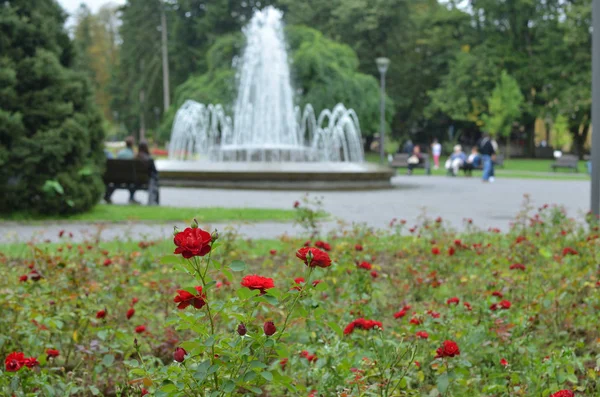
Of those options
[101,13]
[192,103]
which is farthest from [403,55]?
[101,13]

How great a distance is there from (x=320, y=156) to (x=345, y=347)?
79.5 ft

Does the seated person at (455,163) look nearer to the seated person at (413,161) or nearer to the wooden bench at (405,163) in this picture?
the wooden bench at (405,163)

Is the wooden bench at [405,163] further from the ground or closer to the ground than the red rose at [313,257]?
closer to the ground

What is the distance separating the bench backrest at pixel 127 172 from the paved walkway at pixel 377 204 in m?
0.69

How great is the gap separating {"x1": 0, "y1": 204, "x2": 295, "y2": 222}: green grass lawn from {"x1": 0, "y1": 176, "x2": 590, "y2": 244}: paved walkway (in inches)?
20.6

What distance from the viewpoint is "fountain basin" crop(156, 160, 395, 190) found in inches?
730

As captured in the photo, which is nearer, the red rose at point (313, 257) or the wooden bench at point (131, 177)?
the red rose at point (313, 257)

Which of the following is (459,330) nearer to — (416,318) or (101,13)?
(416,318)

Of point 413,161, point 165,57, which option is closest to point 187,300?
point 413,161

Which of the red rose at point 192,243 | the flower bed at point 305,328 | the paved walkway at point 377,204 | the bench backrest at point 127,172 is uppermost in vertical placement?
the red rose at point 192,243

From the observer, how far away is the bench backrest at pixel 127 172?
14109 millimetres

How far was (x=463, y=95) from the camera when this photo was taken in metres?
51.2

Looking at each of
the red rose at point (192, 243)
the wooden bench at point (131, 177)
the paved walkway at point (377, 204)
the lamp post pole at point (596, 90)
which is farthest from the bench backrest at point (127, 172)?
the red rose at point (192, 243)

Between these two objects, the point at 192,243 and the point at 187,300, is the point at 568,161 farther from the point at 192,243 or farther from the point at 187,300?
the point at 192,243
